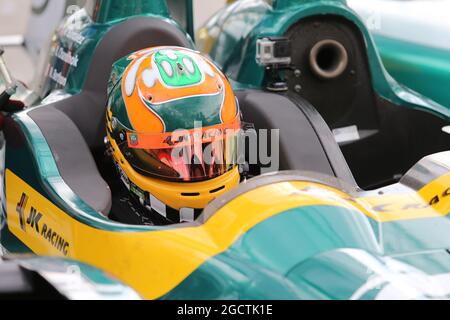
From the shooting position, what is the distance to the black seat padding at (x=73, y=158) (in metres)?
2.45

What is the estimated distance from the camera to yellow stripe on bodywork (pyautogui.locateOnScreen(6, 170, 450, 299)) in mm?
1950

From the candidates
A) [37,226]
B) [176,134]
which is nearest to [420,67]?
[176,134]

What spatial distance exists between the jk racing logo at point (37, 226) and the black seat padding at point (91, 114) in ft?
0.43

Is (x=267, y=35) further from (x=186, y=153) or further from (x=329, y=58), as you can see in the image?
(x=186, y=153)

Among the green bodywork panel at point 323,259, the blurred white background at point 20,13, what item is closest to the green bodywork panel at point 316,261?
the green bodywork panel at point 323,259

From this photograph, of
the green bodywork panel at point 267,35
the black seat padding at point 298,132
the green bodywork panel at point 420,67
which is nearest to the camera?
the black seat padding at point 298,132

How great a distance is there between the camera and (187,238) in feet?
6.60

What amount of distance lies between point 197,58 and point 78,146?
46cm

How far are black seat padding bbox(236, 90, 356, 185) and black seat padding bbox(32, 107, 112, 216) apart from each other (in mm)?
591

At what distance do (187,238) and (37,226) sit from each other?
67cm

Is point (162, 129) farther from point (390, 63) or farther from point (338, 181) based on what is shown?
point (390, 63)

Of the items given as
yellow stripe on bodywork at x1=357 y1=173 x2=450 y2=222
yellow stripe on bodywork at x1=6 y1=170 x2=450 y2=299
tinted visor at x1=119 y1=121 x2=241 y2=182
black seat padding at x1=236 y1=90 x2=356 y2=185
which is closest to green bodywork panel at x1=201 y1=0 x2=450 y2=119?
black seat padding at x1=236 y1=90 x2=356 y2=185

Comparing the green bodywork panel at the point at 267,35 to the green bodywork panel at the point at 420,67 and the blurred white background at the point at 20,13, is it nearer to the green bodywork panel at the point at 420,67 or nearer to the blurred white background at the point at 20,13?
the green bodywork panel at the point at 420,67
